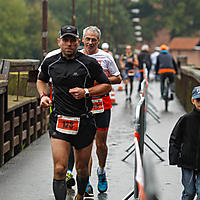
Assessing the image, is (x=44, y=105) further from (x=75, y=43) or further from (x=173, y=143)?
(x=173, y=143)

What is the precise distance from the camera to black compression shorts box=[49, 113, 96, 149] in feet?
21.0

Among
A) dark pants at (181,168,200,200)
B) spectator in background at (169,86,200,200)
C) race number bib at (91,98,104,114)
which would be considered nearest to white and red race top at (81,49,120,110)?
race number bib at (91,98,104,114)

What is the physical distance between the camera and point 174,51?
359 ft

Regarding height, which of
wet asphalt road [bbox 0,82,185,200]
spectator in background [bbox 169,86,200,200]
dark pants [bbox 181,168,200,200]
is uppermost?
spectator in background [bbox 169,86,200,200]

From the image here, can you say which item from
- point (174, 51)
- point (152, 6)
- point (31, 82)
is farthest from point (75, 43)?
point (152, 6)

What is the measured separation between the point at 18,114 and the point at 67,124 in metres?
4.64

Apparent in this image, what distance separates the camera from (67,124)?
6.36 meters

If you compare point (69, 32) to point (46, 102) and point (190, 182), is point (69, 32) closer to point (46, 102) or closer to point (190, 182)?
point (46, 102)

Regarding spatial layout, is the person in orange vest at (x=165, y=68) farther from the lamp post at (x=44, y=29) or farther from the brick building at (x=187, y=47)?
the brick building at (x=187, y=47)

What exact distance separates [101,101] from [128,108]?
12.5 m

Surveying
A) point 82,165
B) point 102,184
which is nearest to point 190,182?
point 82,165

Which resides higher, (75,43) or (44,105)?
(75,43)

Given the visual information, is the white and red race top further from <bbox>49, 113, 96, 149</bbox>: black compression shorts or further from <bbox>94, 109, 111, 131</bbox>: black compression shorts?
<bbox>49, 113, 96, 149</bbox>: black compression shorts

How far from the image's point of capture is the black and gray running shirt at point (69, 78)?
249 inches
